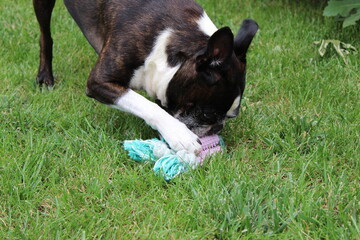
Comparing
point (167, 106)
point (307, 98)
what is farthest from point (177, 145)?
point (307, 98)

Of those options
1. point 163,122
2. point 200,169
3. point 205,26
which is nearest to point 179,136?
point 163,122

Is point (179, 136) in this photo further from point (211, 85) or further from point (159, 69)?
point (159, 69)

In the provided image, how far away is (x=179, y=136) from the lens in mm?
3234

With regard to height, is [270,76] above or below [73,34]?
above

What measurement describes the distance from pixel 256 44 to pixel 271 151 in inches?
84.1

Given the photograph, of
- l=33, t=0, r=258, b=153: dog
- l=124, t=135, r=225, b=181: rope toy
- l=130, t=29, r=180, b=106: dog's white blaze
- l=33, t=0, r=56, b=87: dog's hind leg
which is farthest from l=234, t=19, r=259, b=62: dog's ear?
l=33, t=0, r=56, b=87: dog's hind leg

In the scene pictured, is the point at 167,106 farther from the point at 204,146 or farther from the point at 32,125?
the point at 32,125

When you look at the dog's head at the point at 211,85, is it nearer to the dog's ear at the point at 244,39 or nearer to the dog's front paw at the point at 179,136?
the dog's ear at the point at 244,39

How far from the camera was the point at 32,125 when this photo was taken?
3.70 meters

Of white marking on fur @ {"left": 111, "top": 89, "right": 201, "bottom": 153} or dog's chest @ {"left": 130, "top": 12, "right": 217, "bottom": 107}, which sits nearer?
white marking on fur @ {"left": 111, "top": 89, "right": 201, "bottom": 153}

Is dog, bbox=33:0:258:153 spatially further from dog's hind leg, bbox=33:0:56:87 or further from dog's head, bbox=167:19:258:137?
dog's hind leg, bbox=33:0:56:87

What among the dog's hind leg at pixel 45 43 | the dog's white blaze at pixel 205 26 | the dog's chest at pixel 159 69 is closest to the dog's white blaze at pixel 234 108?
the dog's chest at pixel 159 69

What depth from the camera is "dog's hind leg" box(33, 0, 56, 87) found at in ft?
15.0

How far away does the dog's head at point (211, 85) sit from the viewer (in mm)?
3211
